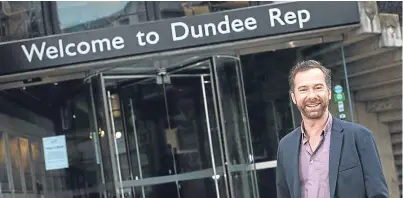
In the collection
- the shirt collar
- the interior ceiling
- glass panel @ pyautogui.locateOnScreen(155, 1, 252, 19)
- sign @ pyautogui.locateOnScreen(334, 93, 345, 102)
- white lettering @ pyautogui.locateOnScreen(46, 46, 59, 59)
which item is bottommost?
the shirt collar

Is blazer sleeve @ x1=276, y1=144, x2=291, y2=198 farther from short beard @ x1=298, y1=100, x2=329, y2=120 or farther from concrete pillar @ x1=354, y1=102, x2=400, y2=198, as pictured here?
concrete pillar @ x1=354, y1=102, x2=400, y2=198

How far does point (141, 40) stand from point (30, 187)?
2789 mm

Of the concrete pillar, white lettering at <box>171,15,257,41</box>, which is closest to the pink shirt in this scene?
white lettering at <box>171,15,257,41</box>

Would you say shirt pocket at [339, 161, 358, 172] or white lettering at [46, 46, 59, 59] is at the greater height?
white lettering at [46, 46, 59, 59]

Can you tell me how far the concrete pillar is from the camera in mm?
12953

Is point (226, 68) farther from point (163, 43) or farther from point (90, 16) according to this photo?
point (90, 16)

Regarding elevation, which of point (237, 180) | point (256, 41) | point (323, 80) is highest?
point (256, 41)

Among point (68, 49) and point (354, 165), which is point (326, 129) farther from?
point (68, 49)

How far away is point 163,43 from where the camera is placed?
1076 cm

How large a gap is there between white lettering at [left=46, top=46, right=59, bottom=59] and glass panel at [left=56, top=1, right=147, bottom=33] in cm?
52

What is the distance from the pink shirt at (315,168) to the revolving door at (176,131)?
7.49 meters

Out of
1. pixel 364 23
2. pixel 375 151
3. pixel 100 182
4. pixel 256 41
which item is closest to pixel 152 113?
pixel 100 182

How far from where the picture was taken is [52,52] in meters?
10.8

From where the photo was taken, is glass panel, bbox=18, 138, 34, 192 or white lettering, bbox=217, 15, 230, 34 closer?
white lettering, bbox=217, 15, 230, 34
